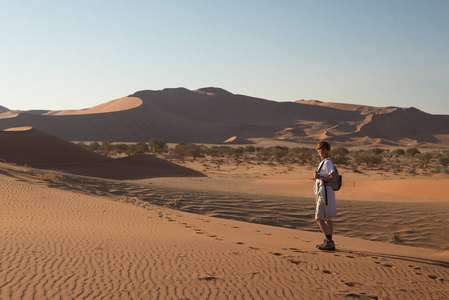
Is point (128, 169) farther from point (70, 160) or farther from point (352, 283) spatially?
point (352, 283)

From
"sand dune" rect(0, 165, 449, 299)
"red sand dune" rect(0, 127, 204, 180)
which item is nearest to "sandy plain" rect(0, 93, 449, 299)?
"sand dune" rect(0, 165, 449, 299)

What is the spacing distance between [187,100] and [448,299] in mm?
158720

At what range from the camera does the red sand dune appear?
91.0 ft

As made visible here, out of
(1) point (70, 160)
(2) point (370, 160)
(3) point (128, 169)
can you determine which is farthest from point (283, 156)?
(1) point (70, 160)

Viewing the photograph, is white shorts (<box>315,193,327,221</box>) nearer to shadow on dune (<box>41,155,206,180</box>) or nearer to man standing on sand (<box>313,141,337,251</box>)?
man standing on sand (<box>313,141,337,251</box>)

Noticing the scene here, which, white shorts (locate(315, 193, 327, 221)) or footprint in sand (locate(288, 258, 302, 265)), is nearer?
footprint in sand (locate(288, 258, 302, 265))

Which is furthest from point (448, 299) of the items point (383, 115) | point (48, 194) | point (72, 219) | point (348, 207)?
point (383, 115)

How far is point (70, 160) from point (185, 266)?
29.7 meters

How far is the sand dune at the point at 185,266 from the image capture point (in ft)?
15.5

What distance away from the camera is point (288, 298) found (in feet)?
15.3

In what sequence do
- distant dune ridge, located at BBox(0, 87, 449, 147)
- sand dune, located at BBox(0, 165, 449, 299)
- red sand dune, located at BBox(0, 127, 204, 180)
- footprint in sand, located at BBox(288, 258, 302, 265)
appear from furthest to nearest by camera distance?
distant dune ridge, located at BBox(0, 87, 449, 147), red sand dune, located at BBox(0, 127, 204, 180), footprint in sand, located at BBox(288, 258, 302, 265), sand dune, located at BBox(0, 165, 449, 299)

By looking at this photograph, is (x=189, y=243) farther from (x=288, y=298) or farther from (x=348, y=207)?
(x=348, y=207)

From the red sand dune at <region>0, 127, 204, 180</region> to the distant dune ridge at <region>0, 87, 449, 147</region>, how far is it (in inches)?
2648

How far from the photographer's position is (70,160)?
32.7 meters
